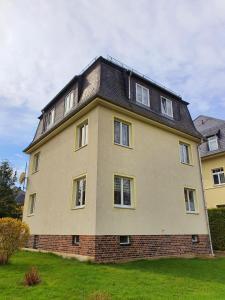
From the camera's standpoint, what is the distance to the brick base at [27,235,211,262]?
384 inches

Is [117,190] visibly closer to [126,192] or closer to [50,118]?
[126,192]

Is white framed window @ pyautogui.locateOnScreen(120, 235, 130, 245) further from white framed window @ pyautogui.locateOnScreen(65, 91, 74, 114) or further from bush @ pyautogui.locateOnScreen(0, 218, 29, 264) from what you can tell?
white framed window @ pyautogui.locateOnScreen(65, 91, 74, 114)

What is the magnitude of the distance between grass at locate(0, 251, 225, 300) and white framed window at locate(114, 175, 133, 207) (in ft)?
8.35

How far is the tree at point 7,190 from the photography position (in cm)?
2409

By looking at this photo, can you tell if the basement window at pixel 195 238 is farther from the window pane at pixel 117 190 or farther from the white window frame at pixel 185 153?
the window pane at pixel 117 190

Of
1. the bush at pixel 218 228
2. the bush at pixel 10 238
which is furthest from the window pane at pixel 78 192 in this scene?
the bush at pixel 218 228

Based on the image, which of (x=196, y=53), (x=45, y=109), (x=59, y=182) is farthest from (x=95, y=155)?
(x=45, y=109)

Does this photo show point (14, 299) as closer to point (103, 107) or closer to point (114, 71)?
point (103, 107)

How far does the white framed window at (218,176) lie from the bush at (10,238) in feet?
58.4

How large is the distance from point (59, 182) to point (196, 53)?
9.33 metres

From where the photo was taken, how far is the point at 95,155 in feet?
35.5

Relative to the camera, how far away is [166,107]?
15.9 m

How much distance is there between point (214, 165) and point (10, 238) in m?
18.8

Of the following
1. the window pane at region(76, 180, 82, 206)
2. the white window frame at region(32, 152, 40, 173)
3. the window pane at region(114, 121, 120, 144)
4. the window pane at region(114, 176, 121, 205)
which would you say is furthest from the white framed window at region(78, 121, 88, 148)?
the white window frame at region(32, 152, 40, 173)
